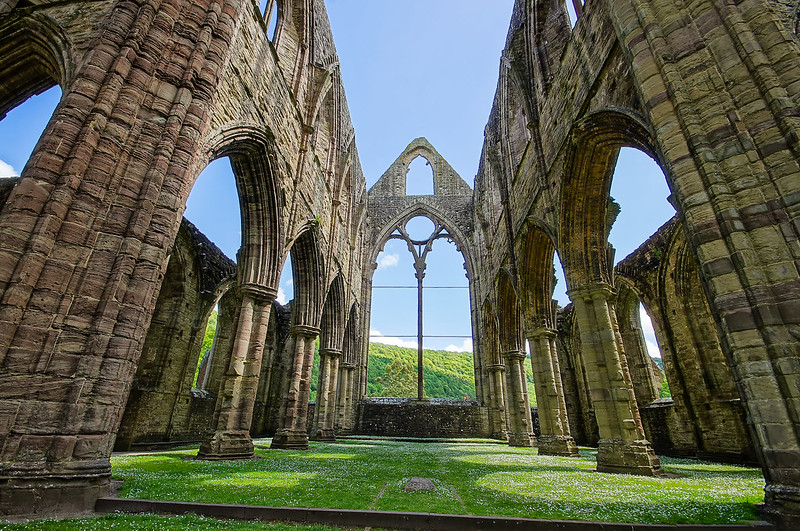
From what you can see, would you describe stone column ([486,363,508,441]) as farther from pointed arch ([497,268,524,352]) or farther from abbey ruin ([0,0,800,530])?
abbey ruin ([0,0,800,530])

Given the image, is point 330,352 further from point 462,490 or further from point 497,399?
point 462,490

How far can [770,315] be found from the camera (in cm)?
335

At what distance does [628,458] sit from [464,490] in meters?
3.86

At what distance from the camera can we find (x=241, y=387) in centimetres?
753

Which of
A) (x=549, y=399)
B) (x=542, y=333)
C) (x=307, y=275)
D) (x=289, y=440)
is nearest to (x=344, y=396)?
(x=289, y=440)

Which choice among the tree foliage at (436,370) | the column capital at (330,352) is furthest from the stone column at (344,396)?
the tree foliage at (436,370)

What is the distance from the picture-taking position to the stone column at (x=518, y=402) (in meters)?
13.0

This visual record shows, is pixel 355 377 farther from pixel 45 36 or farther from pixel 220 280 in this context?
pixel 45 36

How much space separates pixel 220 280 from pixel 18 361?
9941mm

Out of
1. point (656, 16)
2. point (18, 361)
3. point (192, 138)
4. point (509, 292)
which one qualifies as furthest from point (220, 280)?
point (656, 16)

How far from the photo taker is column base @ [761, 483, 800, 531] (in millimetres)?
2875

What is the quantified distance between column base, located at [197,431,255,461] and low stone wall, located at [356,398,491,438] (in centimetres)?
1231

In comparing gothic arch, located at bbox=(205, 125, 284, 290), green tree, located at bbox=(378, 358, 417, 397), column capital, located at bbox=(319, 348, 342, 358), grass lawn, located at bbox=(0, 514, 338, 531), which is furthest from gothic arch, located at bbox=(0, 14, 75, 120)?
green tree, located at bbox=(378, 358, 417, 397)

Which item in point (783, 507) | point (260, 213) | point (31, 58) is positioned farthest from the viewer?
point (260, 213)
